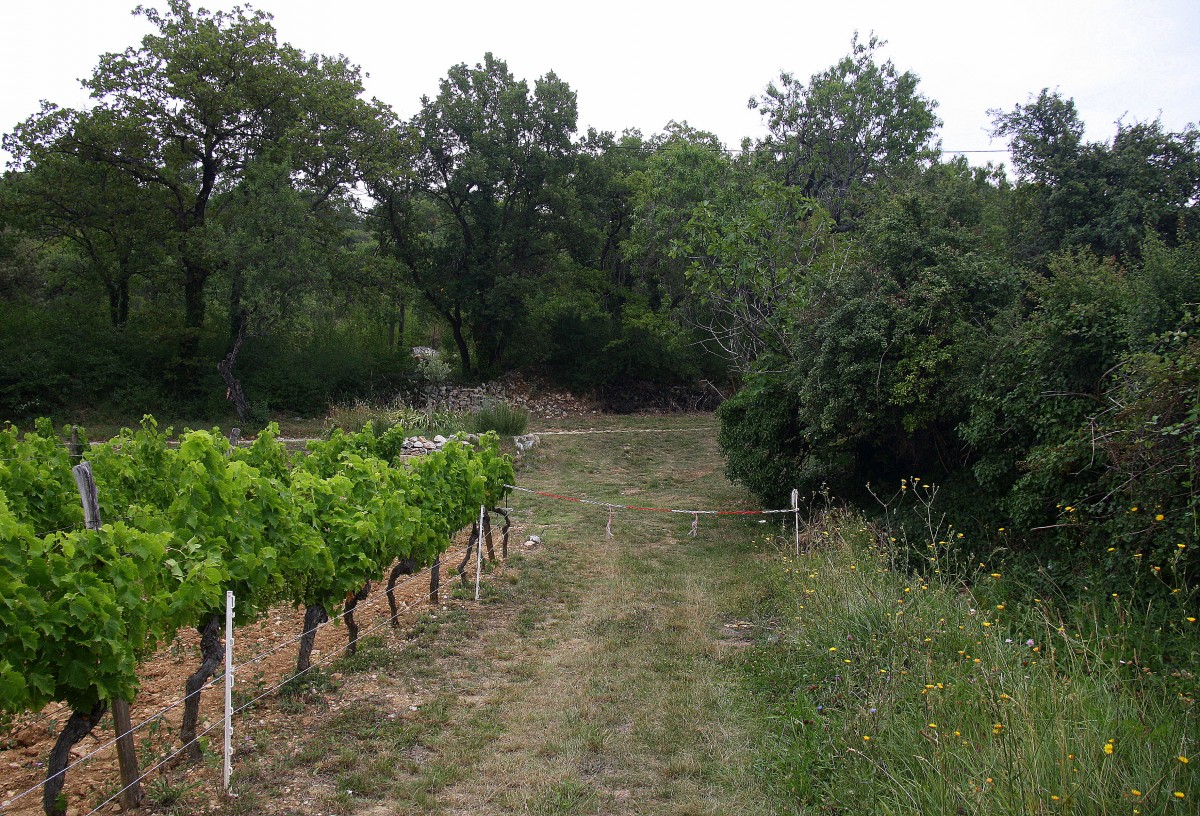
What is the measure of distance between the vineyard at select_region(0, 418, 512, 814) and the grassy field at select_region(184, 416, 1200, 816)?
2.30ft

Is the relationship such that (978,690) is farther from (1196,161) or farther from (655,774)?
(1196,161)

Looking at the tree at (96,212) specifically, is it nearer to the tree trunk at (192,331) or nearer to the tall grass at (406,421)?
the tree trunk at (192,331)

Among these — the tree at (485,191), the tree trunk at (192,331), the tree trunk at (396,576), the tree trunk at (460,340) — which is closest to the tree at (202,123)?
the tree trunk at (192,331)

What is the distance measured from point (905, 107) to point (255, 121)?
19.7 m

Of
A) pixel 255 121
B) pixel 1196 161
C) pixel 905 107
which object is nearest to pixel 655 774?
pixel 1196 161

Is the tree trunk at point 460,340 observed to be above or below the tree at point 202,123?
below

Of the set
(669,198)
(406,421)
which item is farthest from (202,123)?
(669,198)

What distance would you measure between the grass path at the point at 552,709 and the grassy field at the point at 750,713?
0.8 inches

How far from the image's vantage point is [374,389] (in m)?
26.4

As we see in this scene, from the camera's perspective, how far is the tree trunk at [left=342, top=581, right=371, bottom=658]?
20.6ft

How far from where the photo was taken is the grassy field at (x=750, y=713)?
11.7 ft

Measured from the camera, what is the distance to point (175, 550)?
4.43 m

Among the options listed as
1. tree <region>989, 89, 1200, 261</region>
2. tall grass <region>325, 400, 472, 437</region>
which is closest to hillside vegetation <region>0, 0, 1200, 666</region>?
tree <region>989, 89, 1200, 261</region>

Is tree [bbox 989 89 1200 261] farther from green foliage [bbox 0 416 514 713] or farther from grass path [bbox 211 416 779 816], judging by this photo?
green foliage [bbox 0 416 514 713]
